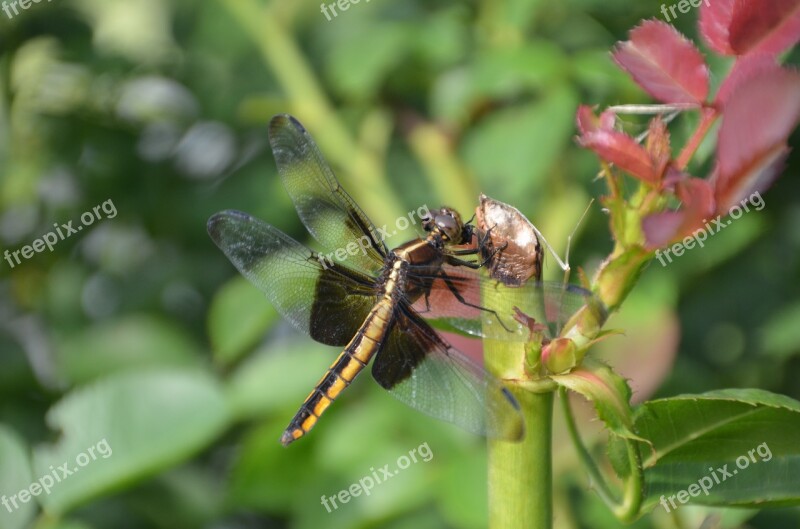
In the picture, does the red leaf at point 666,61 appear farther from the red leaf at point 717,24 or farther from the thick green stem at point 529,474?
the thick green stem at point 529,474

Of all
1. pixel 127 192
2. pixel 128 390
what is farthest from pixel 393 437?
pixel 127 192

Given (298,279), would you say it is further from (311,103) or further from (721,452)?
(311,103)
